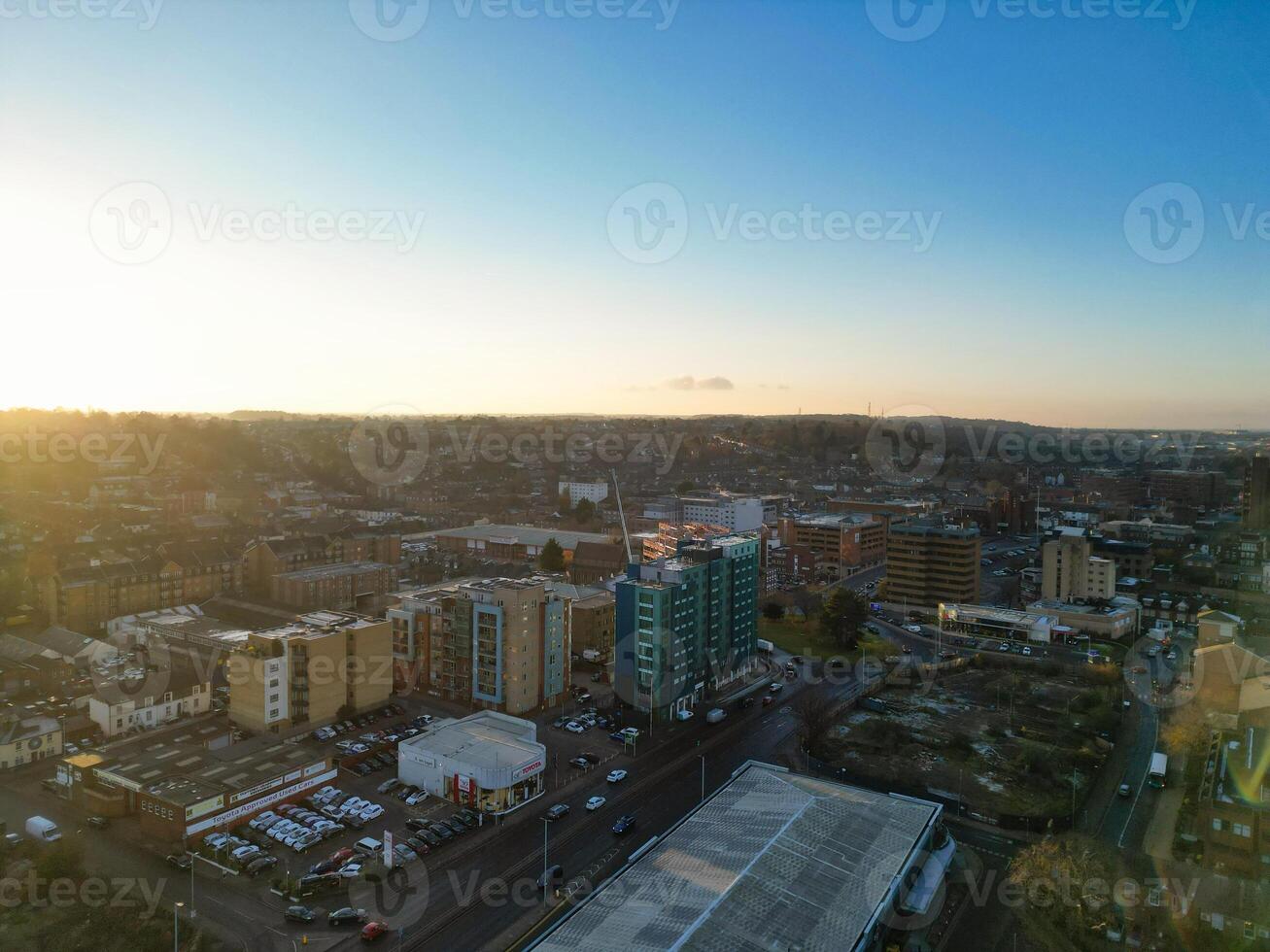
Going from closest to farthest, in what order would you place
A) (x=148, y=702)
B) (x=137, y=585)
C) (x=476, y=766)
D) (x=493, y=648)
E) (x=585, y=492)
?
(x=476, y=766)
(x=148, y=702)
(x=493, y=648)
(x=137, y=585)
(x=585, y=492)

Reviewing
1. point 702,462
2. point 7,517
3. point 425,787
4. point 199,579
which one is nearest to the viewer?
point 425,787

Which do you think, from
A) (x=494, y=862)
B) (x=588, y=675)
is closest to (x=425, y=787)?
(x=494, y=862)

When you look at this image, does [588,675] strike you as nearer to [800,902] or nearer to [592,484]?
[800,902]
